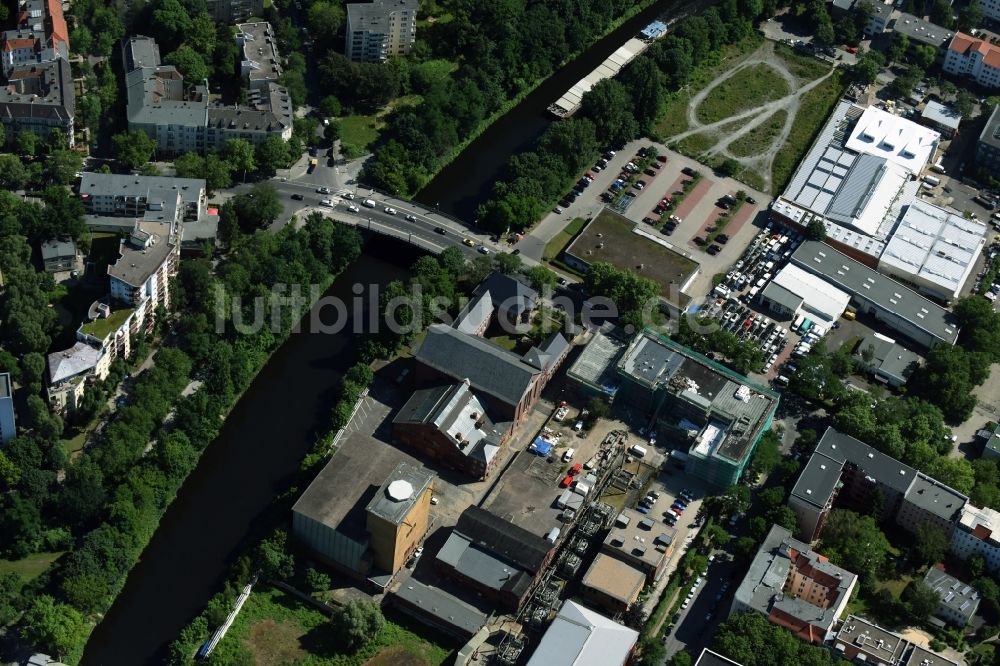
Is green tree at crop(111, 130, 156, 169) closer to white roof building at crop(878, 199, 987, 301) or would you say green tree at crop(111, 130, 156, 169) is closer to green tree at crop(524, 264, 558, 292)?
green tree at crop(524, 264, 558, 292)

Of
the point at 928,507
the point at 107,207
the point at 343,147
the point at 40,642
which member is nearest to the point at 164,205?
the point at 107,207

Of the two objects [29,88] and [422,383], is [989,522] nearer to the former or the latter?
[422,383]

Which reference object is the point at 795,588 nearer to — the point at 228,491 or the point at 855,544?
the point at 855,544

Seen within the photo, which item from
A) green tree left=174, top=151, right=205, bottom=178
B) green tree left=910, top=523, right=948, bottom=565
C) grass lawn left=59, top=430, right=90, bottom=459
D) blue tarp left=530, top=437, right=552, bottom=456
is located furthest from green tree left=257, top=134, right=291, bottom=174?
green tree left=910, top=523, right=948, bottom=565

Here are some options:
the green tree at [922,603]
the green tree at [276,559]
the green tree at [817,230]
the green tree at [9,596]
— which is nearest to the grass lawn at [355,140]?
the green tree at [817,230]

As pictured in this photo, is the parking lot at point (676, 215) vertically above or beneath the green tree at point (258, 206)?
above

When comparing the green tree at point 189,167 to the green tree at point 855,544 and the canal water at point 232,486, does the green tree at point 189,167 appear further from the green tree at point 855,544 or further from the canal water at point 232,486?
the green tree at point 855,544
